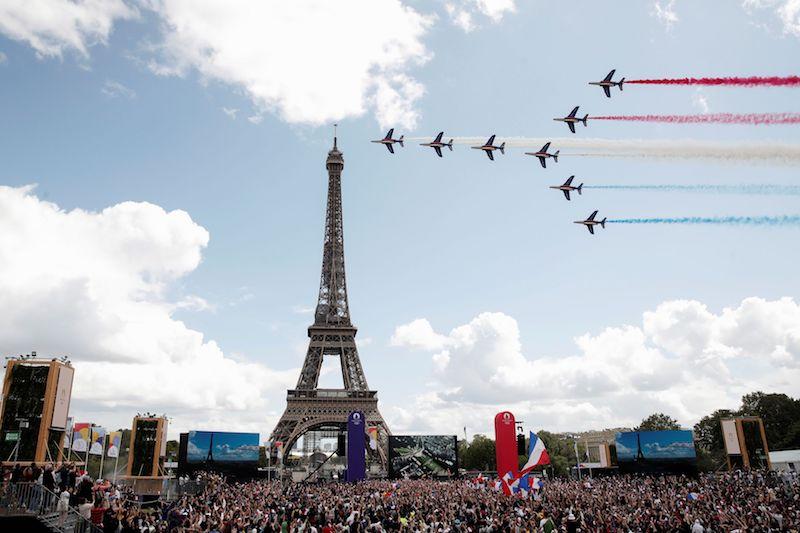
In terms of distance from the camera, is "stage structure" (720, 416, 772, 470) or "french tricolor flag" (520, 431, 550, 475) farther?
"stage structure" (720, 416, 772, 470)

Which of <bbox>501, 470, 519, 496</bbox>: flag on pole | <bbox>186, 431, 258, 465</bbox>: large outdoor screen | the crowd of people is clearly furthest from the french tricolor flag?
<bbox>186, 431, 258, 465</bbox>: large outdoor screen

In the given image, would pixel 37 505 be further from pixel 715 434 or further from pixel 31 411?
pixel 715 434

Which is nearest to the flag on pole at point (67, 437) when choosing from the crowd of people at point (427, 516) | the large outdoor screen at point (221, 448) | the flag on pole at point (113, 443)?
the flag on pole at point (113, 443)

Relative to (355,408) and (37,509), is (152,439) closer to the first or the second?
(355,408)

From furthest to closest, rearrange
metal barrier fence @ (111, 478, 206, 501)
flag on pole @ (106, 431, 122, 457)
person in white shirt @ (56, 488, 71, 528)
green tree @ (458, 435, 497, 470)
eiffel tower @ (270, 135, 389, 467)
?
1. green tree @ (458, 435, 497, 470)
2. eiffel tower @ (270, 135, 389, 467)
3. flag on pole @ (106, 431, 122, 457)
4. metal barrier fence @ (111, 478, 206, 501)
5. person in white shirt @ (56, 488, 71, 528)

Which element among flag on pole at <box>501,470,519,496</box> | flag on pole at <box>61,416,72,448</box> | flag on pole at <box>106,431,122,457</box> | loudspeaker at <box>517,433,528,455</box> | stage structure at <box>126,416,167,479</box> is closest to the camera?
flag on pole at <box>501,470,519,496</box>

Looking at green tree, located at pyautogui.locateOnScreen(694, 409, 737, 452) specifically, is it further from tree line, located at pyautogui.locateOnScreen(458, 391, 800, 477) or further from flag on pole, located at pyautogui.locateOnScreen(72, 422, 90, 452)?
flag on pole, located at pyautogui.locateOnScreen(72, 422, 90, 452)

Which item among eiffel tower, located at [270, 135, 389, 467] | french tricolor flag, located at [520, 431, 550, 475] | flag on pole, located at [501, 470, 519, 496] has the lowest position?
flag on pole, located at [501, 470, 519, 496]

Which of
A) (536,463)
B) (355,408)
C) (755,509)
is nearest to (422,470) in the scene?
(355,408)
